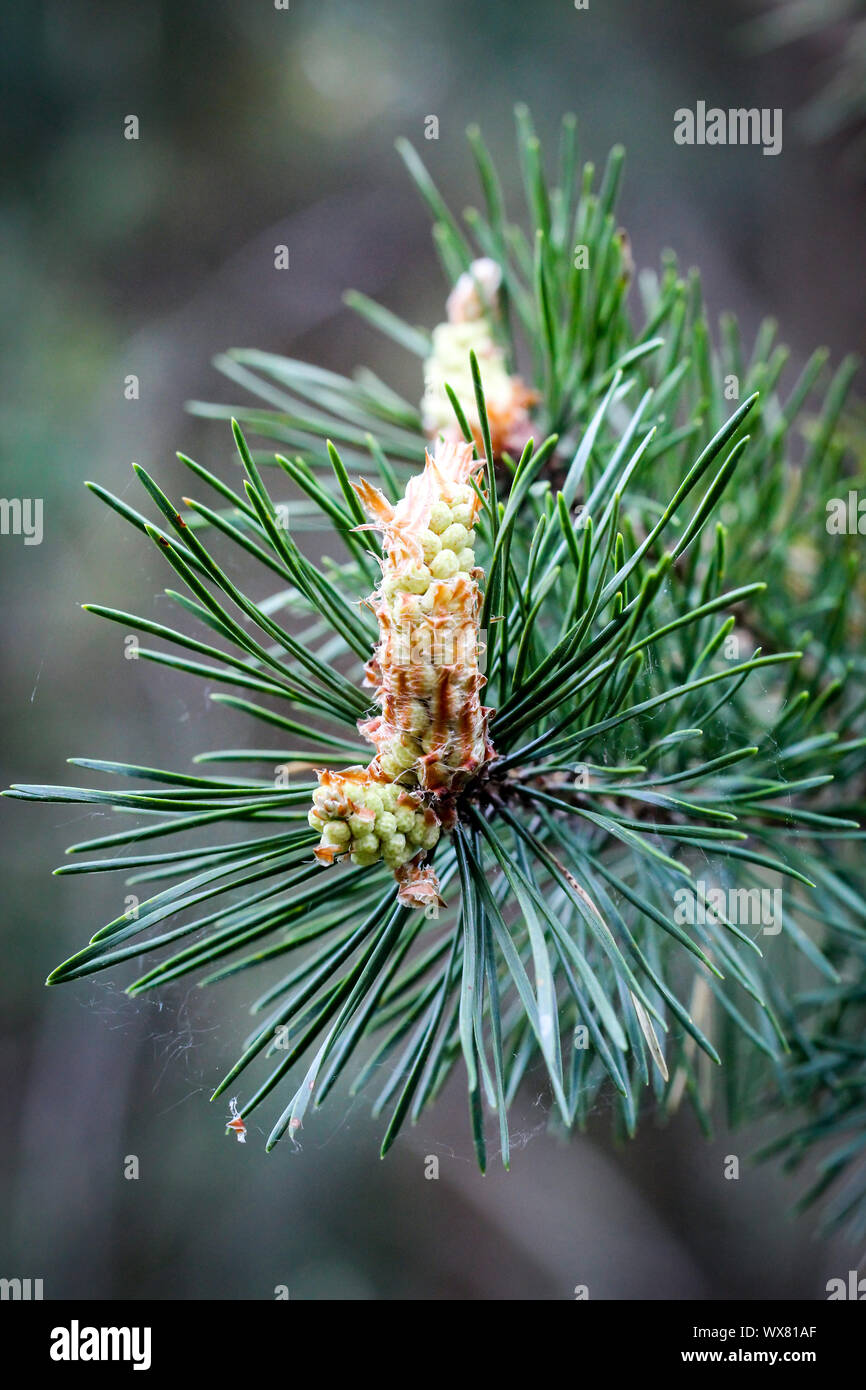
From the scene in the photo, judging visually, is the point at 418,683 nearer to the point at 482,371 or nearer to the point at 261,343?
the point at 482,371

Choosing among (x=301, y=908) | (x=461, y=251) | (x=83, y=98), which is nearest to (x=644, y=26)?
(x=83, y=98)

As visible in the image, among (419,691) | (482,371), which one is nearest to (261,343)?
(482,371)

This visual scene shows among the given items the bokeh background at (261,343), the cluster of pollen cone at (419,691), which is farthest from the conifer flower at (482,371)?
the bokeh background at (261,343)

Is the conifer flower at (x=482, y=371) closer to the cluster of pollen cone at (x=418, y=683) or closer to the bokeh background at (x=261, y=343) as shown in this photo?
the cluster of pollen cone at (x=418, y=683)

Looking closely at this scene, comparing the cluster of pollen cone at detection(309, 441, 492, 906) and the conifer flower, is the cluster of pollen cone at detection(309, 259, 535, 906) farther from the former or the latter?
the conifer flower

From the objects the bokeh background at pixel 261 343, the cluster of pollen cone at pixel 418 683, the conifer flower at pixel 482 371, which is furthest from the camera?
the bokeh background at pixel 261 343

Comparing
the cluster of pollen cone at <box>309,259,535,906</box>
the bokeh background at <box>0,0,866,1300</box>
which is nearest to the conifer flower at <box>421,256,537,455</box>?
the cluster of pollen cone at <box>309,259,535,906</box>
